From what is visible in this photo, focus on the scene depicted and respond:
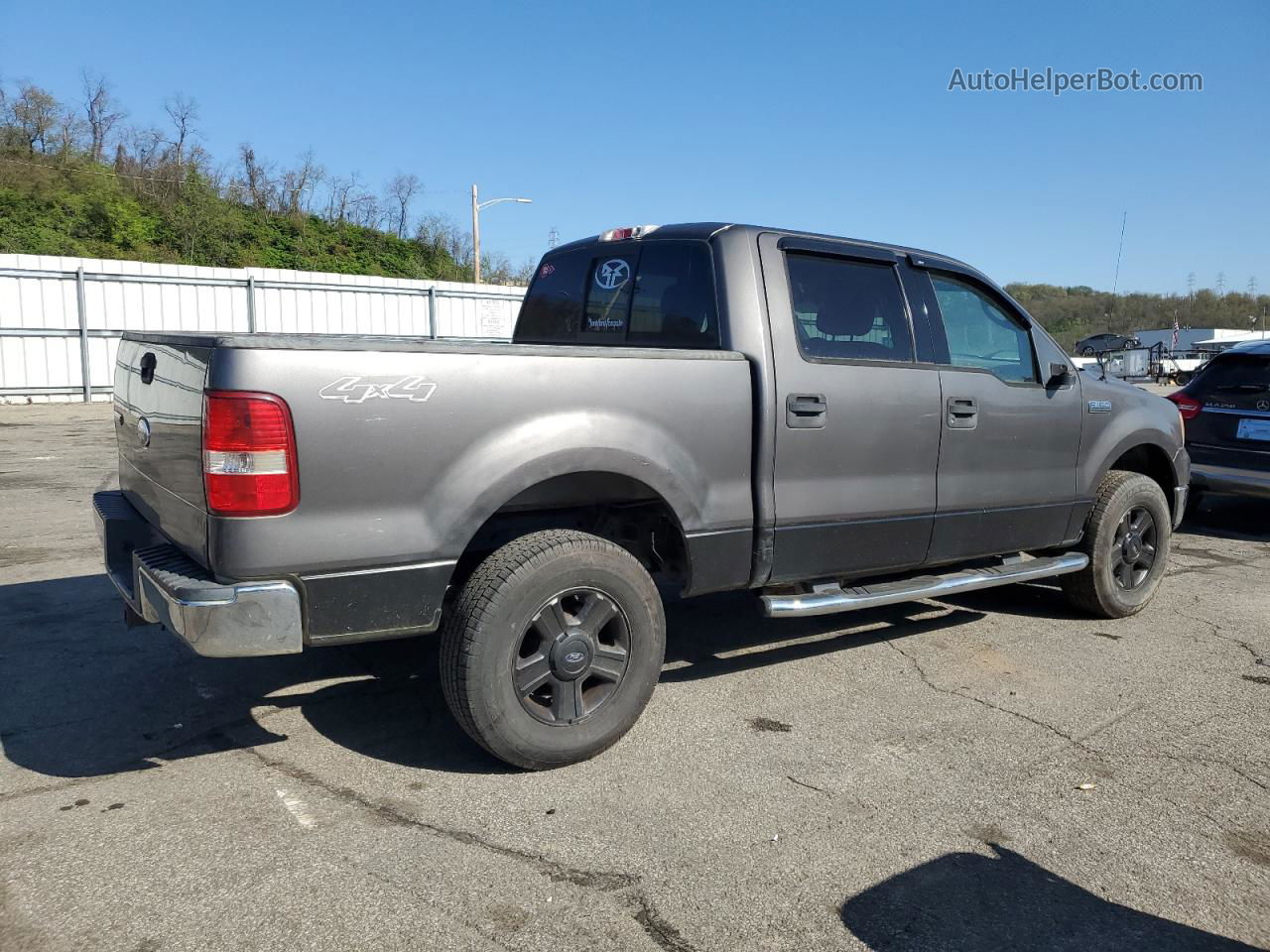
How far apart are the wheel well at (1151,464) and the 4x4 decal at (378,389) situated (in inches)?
173

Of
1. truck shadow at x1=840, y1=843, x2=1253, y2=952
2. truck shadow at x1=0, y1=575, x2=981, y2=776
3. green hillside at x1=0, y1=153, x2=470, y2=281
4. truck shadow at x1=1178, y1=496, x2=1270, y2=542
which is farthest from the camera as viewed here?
green hillside at x1=0, y1=153, x2=470, y2=281

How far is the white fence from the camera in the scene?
19.2 metres

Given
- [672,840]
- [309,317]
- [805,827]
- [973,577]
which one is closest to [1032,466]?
[973,577]

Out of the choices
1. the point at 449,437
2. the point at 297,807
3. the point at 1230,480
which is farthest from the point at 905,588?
the point at 1230,480

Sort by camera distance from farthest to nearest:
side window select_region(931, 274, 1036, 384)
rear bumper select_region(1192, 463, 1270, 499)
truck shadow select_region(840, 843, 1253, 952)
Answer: rear bumper select_region(1192, 463, 1270, 499), side window select_region(931, 274, 1036, 384), truck shadow select_region(840, 843, 1253, 952)

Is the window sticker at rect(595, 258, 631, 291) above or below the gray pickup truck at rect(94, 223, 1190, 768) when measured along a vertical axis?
above

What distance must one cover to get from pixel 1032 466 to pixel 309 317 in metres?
20.1

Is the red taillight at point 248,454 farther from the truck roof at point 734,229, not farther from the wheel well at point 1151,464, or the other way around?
the wheel well at point 1151,464

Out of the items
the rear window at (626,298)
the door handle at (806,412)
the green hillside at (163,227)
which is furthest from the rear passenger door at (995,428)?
the green hillside at (163,227)

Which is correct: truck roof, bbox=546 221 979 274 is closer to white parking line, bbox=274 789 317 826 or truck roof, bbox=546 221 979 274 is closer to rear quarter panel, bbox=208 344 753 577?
rear quarter panel, bbox=208 344 753 577

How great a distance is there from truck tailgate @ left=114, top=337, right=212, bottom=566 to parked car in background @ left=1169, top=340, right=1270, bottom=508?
7.52 m

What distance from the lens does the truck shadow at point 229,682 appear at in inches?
146

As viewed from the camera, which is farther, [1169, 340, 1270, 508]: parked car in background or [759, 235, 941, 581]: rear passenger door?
[1169, 340, 1270, 508]: parked car in background

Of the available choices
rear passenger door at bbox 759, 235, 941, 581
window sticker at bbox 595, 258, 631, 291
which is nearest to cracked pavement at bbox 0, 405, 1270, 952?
rear passenger door at bbox 759, 235, 941, 581
